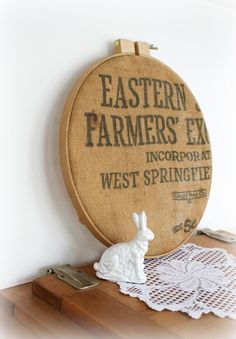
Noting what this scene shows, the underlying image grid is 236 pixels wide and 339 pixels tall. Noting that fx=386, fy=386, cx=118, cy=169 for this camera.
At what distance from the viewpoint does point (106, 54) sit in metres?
0.67

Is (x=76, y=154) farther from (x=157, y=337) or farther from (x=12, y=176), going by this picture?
(x=157, y=337)

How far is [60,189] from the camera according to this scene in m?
0.61

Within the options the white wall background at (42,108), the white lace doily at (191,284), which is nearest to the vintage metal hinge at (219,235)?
the white lace doily at (191,284)

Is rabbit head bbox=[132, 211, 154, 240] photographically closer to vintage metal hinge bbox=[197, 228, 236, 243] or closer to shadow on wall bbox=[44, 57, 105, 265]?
shadow on wall bbox=[44, 57, 105, 265]

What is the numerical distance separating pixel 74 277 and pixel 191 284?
16 centimetres

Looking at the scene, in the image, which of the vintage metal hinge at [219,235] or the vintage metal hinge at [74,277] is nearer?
the vintage metal hinge at [74,277]

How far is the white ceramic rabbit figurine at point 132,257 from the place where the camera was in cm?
53

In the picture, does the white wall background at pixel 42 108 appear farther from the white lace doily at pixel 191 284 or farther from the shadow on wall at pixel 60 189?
the white lace doily at pixel 191 284

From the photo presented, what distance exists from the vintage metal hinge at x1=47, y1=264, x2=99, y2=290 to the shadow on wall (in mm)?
48

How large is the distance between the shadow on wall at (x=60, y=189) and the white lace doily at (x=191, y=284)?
0.12m

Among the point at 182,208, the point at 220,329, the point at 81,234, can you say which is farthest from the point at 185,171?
the point at 220,329

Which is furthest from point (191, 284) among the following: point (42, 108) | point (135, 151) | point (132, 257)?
point (42, 108)

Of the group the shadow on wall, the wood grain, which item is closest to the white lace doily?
the wood grain

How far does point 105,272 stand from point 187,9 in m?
0.56
